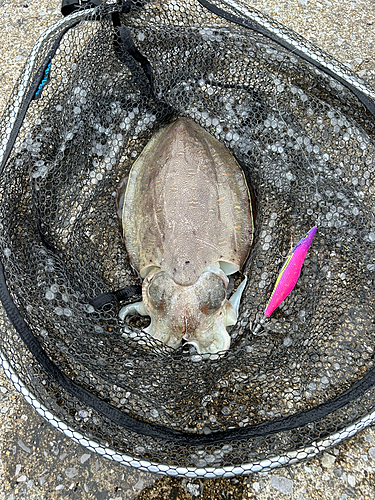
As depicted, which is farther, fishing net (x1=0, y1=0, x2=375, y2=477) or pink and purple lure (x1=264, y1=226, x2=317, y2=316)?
pink and purple lure (x1=264, y1=226, x2=317, y2=316)

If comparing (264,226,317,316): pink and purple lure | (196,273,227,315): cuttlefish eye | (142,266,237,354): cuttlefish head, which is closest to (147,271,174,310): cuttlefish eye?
(142,266,237,354): cuttlefish head

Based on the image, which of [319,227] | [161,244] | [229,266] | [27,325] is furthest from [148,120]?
[27,325]

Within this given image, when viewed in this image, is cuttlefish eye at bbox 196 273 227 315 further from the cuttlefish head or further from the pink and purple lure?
the pink and purple lure

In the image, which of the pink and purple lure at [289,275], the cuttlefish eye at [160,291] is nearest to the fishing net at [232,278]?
the pink and purple lure at [289,275]

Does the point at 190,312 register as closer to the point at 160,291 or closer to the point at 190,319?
the point at 190,319

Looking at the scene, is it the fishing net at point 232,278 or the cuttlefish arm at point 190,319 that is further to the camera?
the cuttlefish arm at point 190,319

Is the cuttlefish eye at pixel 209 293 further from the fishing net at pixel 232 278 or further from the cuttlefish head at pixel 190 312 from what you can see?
the fishing net at pixel 232 278

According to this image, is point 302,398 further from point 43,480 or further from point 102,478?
point 43,480

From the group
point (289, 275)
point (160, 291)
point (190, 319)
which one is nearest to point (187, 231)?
point (160, 291)
